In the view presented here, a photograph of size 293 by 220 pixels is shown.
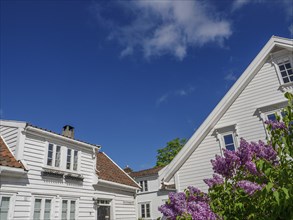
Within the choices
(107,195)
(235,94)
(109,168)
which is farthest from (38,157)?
(235,94)

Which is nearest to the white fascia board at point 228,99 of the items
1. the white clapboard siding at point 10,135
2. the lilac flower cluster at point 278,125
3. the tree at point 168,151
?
the white clapboard siding at point 10,135

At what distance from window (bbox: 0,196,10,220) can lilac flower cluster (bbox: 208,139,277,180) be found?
1085 centimetres

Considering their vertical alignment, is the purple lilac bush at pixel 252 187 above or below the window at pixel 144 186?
below

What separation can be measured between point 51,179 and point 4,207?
9.69ft

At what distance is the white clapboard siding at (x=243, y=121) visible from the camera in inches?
459

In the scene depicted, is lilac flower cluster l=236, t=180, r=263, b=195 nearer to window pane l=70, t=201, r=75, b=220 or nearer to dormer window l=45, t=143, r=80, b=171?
dormer window l=45, t=143, r=80, b=171

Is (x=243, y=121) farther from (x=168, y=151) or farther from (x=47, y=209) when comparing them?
(x=168, y=151)

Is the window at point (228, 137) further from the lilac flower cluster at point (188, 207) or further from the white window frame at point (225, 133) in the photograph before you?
the lilac flower cluster at point (188, 207)

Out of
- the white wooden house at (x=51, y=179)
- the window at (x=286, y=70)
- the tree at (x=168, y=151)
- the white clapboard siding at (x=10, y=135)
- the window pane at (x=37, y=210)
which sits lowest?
the window pane at (x=37, y=210)

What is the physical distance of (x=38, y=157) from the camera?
44.7ft

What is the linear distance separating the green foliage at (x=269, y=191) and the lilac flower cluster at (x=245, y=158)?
10cm

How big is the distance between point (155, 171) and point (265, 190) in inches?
1298

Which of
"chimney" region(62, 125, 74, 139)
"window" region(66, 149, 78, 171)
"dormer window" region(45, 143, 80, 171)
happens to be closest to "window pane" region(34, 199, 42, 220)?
"dormer window" region(45, 143, 80, 171)

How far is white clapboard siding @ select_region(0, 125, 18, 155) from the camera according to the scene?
1314 centimetres
